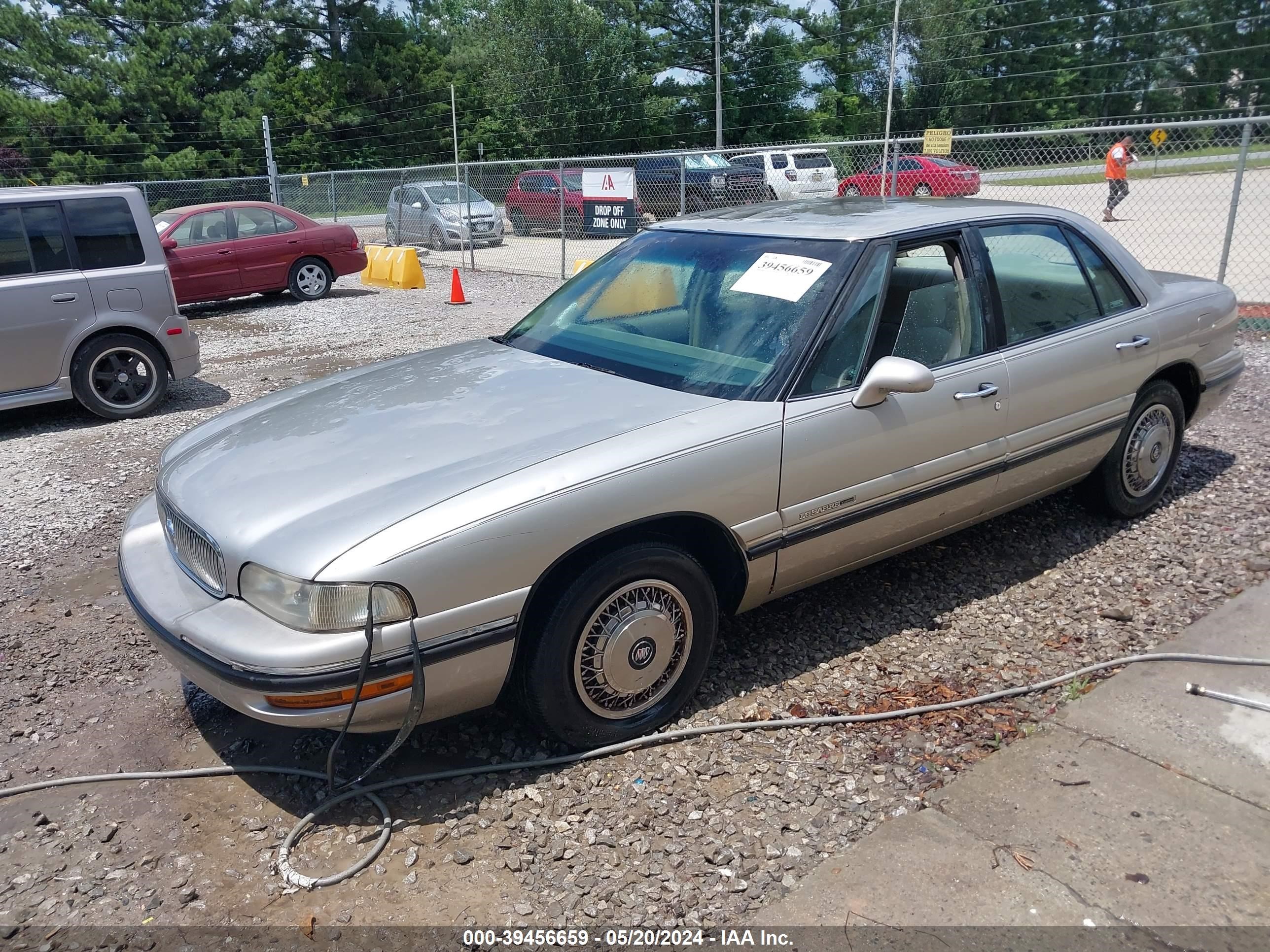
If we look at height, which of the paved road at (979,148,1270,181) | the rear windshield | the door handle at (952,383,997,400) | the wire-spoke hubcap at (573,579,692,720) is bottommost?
the wire-spoke hubcap at (573,579,692,720)

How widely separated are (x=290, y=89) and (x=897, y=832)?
148ft

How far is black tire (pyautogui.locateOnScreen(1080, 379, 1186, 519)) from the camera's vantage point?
482 cm

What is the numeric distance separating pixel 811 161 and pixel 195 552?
20.8m

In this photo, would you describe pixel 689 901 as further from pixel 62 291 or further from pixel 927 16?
pixel 927 16

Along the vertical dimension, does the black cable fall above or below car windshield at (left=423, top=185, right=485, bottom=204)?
below

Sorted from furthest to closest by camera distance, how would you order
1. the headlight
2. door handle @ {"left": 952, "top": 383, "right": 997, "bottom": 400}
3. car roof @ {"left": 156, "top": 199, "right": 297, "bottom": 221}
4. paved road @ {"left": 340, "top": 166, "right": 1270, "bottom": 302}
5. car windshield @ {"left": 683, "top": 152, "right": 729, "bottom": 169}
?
car windshield @ {"left": 683, "top": 152, "right": 729, "bottom": 169}
paved road @ {"left": 340, "top": 166, "right": 1270, "bottom": 302}
car roof @ {"left": 156, "top": 199, "right": 297, "bottom": 221}
door handle @ {"left": 952, "top": 383, "right": 997, "bottom": 400}
the headlight

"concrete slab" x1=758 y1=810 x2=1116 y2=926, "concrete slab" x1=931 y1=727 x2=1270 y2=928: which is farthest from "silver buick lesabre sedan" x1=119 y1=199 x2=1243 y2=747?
"concrete slab" x1=931 y1=727 x2=1270 y2=928

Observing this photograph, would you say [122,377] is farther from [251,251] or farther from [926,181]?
[926,181]

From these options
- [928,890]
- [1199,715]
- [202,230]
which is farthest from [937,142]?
[202,230]

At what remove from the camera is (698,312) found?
393 centimetres

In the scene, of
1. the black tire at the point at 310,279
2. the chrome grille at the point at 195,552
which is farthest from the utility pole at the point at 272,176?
the chrome grille at the point at 195,552

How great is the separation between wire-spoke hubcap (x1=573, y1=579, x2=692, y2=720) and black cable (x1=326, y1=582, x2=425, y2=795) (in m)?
0.53

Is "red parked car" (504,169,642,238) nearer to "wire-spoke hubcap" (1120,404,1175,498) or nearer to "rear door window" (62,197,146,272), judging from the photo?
"rear door window" (62,197,146,272)

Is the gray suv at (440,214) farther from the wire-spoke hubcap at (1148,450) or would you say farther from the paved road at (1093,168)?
Answer: the wire-spoke hubcap at (1148,450)
